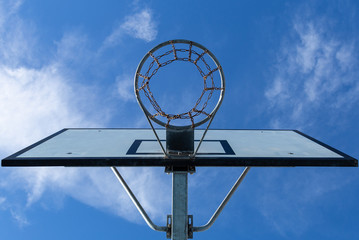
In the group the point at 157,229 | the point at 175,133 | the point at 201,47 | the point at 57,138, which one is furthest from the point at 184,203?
the point at 57,138

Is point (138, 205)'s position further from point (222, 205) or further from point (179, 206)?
point (222, 205)

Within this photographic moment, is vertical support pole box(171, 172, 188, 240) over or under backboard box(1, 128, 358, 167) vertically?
under

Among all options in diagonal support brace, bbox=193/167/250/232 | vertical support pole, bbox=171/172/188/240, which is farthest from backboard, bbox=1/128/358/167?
diagonal support brace, bbox=193/167/250/232

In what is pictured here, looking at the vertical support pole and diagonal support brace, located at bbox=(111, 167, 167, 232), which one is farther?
diagonal support brace, located at bbox=(111, 167, 167, 232)

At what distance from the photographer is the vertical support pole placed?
3.44m

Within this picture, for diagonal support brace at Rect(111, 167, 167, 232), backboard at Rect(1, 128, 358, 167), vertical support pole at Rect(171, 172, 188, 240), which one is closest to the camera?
backboard at Rect(1, 128, 358, 167)

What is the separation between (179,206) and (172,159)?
0.70 meters

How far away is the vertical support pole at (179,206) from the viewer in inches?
135

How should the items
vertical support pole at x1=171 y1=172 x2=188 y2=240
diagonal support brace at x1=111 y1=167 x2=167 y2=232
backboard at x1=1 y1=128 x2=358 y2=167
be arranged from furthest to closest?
diagonal support brace at x1=111 y1=167 x2=167 y2=232 → vertical support pole at x1=171 y1=172 x2=188 y2=240 → backboard at x1=1 y1=128 x2=358 y2=167

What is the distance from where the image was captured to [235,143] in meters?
4.02

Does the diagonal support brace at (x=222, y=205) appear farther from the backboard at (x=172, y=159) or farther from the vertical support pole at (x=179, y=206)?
the backboard at (x=172, y=159)

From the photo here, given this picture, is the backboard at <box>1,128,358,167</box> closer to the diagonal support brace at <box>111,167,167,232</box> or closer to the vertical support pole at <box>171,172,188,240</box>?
the vertical support pole at <box>171,172,188,240</box>

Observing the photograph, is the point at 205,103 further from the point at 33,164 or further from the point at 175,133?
the point at 33,164

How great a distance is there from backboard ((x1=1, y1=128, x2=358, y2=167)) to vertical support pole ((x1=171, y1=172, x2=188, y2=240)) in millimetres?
282
